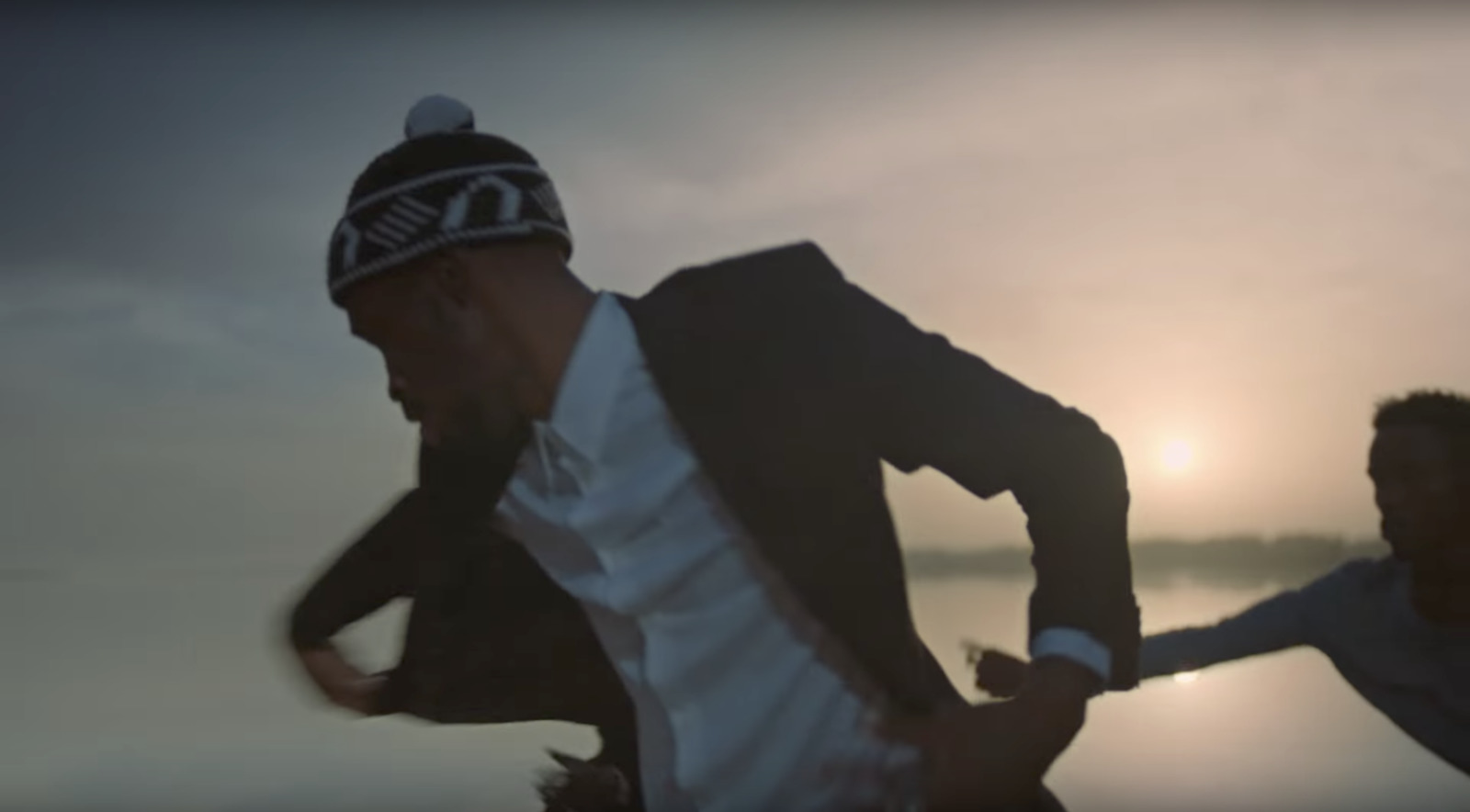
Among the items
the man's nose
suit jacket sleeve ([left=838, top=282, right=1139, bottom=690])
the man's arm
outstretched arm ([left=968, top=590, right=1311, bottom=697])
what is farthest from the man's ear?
outstretched arm ([left=968, top=590, right=1311, bottom=697])

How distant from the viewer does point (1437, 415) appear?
14.7ft

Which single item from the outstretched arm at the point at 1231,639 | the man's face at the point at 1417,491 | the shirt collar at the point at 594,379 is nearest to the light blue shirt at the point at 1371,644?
the outstretched arm at the point at 1231,639

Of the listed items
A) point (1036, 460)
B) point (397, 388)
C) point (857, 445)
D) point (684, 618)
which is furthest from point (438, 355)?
point (1036, 460)

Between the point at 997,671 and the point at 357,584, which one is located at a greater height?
the point at 357,584

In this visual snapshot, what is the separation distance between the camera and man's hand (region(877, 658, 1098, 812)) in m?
2.00

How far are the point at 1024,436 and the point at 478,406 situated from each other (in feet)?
2.76

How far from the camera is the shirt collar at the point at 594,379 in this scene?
2338 mm

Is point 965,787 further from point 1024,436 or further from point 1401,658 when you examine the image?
point 1401,658

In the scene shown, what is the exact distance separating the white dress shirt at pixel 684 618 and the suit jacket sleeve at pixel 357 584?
499mm

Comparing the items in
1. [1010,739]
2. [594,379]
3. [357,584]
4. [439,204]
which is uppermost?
[439,204]

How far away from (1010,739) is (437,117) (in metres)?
1.32

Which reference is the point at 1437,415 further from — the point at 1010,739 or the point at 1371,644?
the point at 1010,739

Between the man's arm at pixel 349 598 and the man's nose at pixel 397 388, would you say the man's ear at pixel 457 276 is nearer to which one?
the man's nose at pixel 397 388

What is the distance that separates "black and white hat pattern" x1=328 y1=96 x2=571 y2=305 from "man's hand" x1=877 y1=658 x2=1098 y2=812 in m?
0.98
